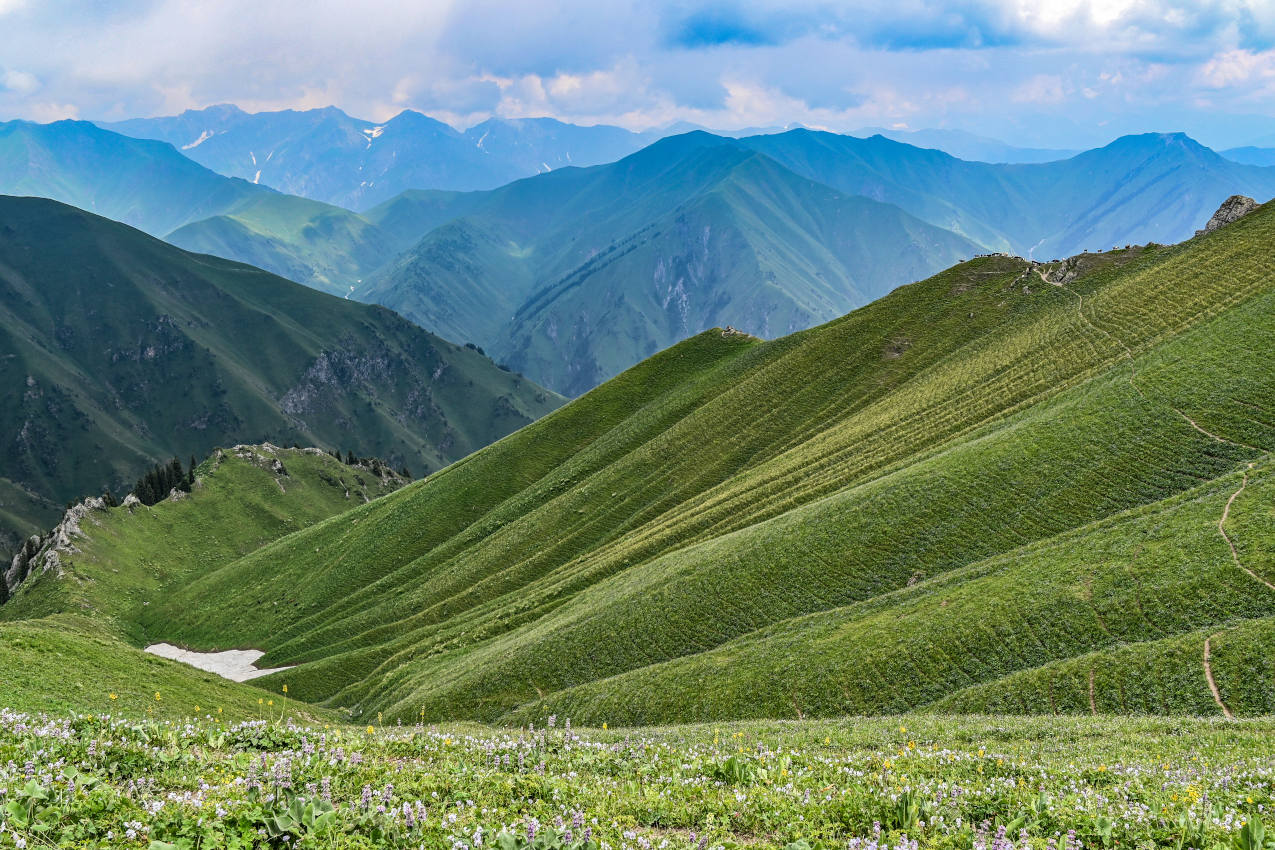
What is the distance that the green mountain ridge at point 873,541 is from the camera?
134ft

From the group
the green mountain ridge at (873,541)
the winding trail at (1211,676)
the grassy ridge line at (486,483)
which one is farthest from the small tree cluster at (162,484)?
the winding trail at (1211,676)

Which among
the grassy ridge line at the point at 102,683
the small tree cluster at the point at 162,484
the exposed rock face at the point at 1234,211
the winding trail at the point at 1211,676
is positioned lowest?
the winding trail at the point at 1211,676

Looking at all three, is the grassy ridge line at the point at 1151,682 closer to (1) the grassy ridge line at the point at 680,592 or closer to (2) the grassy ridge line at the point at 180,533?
(1) the grassy ridge line at the point at 680,592

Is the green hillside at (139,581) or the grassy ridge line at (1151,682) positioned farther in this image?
the green hillside at (139,581)

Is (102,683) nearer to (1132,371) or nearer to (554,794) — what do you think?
(554,794)

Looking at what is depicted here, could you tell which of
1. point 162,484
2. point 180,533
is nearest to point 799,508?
point 180,533

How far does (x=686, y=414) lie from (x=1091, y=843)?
115462mm

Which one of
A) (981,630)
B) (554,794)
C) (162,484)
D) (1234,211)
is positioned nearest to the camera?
A: (554,794)

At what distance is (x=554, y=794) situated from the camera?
42.1 feet

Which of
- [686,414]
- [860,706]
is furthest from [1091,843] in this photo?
[686,414]

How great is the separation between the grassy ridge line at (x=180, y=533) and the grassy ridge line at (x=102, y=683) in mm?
91492

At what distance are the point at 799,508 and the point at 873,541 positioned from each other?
14099mm

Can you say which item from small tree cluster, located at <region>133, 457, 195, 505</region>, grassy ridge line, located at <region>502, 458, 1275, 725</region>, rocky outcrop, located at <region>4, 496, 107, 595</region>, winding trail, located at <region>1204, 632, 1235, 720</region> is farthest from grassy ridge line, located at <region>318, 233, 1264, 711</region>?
small tree cluster, located at <region>133, 457, 195, 505</region>

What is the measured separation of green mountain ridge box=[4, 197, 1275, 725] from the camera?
134ft
